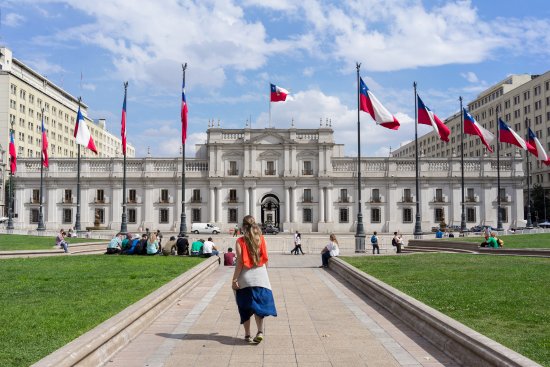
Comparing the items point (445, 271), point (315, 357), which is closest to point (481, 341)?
point (315, 357)

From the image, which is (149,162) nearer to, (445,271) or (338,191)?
(338,191)

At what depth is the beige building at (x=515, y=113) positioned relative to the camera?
78.8 metres

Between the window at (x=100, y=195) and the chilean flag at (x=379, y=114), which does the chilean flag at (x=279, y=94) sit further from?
the window at (x=100, y=195)

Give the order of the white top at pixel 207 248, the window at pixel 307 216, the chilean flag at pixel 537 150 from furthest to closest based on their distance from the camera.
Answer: the window at pixel 307 216, the chilean flag at pixel 537 150, the white top at pixel 207 248

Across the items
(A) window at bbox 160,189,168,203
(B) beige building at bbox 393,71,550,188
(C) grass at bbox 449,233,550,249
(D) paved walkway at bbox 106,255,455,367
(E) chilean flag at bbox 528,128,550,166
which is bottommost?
(D) paved walkway at bbox 106,255,455,367

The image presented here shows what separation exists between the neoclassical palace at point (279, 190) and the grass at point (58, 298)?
48.0 meters

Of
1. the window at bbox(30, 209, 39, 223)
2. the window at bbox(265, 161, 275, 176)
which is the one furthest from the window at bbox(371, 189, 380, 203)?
the window at bbox(30, 209, 39, 223)

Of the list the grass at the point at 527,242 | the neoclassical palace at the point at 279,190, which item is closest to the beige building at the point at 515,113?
the neoclassical palace at the point at 279,190

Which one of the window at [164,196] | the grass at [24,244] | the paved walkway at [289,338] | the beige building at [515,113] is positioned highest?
the beige building at [515,113]

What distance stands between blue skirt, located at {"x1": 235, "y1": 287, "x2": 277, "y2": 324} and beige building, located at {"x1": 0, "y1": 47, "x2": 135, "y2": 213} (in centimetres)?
7062

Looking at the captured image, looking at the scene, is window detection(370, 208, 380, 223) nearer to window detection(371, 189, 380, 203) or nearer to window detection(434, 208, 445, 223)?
window detection(371, 189, 380, 203)

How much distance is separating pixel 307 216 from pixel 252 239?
5932 cm

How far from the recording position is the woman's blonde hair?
8828 mm

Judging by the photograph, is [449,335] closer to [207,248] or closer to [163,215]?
[207,248]
